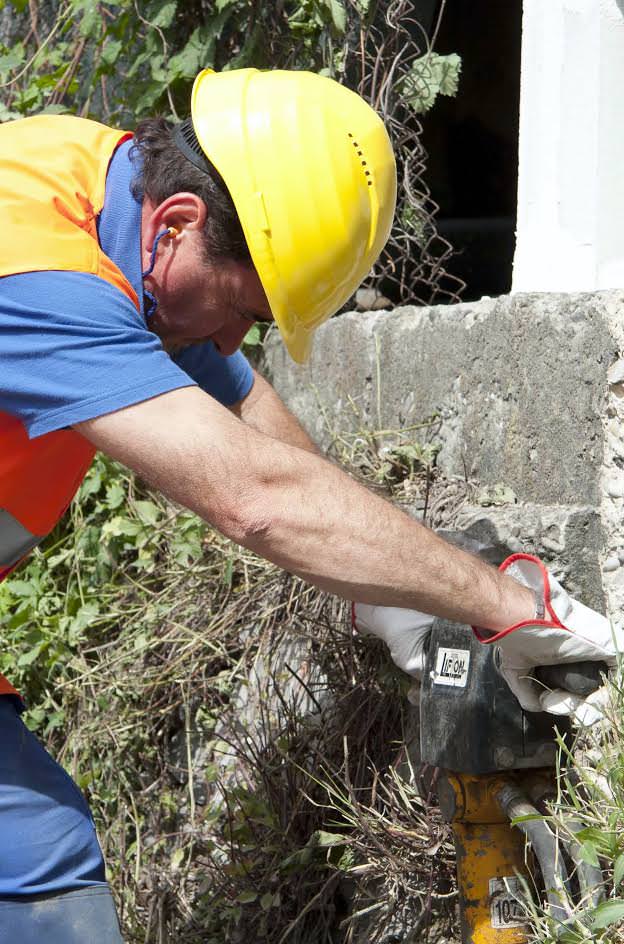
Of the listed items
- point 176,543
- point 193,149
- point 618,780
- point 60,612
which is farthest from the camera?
point 60,612

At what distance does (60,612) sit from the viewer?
10.8 ft

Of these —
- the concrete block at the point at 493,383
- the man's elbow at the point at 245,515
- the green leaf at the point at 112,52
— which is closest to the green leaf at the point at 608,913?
the man's elbow at the point at 245,515

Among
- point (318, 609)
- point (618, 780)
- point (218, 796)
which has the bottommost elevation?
point (218, 796)

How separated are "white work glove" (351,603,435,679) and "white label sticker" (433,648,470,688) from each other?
7 cm

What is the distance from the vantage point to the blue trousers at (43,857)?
1714 mm

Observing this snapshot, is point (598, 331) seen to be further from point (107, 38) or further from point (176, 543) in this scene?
point (107, 38)

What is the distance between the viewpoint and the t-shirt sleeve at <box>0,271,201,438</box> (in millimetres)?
1488

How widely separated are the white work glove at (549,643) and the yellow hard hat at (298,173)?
1.86 ft

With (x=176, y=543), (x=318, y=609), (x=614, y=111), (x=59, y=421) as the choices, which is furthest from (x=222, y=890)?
(x=614, y=111)

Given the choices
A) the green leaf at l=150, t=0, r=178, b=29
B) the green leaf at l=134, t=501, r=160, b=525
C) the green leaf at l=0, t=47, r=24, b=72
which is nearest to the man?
the green leaf at l=134, t=501, r=160, b=525

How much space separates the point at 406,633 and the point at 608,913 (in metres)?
0.67

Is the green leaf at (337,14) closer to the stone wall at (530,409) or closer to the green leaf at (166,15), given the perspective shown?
the green leaf at (166,15)

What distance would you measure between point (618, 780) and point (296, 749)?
3.20 feet

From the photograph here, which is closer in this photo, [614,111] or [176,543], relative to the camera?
[614,111]
